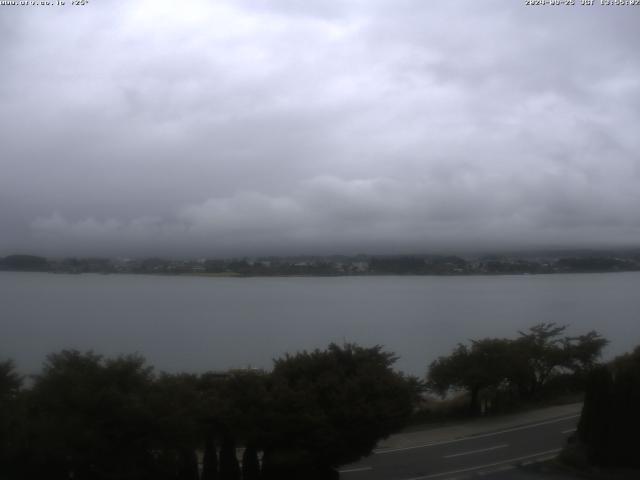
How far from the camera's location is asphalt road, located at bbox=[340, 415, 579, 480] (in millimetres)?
15750

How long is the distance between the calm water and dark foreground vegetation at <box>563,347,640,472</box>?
52.9 feet

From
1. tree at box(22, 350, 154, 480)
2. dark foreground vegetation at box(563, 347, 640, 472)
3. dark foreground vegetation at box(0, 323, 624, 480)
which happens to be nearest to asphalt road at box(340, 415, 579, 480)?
dark foreground vegetation at box(563, 347, 640, 472)

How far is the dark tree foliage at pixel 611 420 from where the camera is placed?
15.6m

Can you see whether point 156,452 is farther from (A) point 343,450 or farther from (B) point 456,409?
(B) point 456,409

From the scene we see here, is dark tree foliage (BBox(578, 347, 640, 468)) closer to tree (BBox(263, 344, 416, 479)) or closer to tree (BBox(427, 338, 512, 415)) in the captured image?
tree (BBox(263, 344, 416, 479))

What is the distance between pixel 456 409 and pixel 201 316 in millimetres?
30945

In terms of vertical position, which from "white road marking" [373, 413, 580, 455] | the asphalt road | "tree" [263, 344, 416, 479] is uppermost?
"tree" [263, 344, 416, 479]

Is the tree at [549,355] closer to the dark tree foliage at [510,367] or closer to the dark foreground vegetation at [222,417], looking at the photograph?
the dark tree foliage at [510,367]

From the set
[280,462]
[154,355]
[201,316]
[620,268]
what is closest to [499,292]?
[620,268]

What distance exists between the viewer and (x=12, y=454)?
10.7m

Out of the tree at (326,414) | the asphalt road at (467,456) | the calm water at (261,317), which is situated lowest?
the asphalt road at (467,456)

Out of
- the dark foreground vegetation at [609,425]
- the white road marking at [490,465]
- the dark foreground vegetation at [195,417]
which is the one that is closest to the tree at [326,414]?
the dark foreground vegetation at [195,417]

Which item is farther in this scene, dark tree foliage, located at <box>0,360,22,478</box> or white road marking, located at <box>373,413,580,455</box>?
white road marking, located at <box>373,413,580,455</box>

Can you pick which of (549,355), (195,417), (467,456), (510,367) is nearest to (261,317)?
(549,355)
